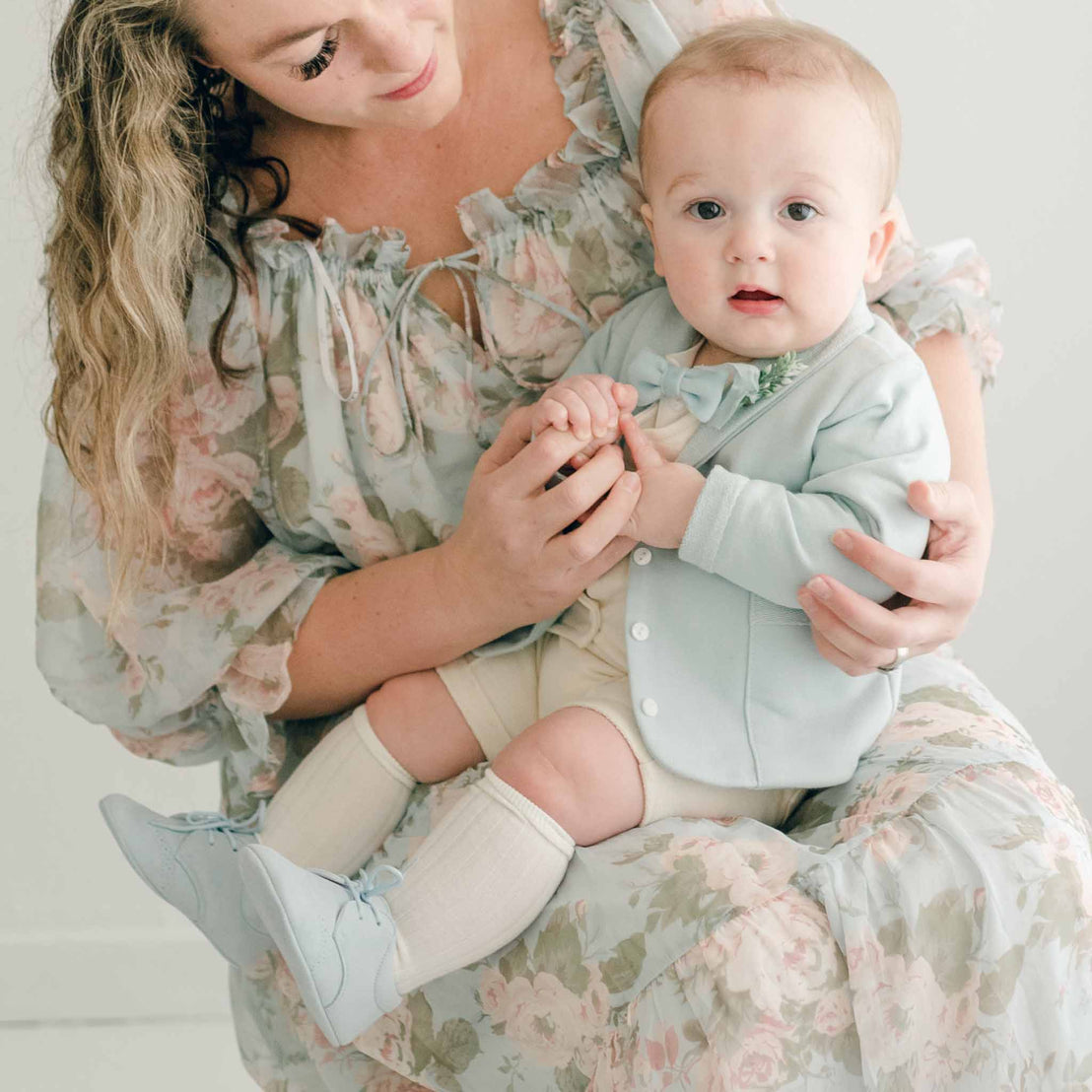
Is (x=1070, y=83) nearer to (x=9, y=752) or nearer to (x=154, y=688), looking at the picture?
(x=154, y=688)

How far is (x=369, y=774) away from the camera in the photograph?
51.9 inches

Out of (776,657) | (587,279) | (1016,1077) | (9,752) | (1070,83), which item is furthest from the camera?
(9,752)

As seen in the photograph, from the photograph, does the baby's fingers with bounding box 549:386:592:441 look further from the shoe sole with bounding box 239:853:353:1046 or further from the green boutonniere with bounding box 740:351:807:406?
the shoe sole with bounding box 239:853:353:1046

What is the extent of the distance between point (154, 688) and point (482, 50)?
735mm

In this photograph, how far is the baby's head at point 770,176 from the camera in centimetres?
112

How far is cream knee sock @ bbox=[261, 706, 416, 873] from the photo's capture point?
1.32 meters

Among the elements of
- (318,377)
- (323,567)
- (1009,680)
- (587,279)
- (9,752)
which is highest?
(587,279)

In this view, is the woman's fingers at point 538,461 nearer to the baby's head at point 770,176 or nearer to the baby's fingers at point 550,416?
the baby's fingers at point 550,416

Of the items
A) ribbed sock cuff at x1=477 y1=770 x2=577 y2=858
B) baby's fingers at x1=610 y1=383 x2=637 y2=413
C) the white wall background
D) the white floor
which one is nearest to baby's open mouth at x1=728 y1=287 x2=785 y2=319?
baby's fingers at x1=610 y1=383 x2=637 y2=413

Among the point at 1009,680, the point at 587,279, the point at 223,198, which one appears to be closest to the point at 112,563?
the point at 223,198

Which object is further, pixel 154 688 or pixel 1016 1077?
pixel 154 688

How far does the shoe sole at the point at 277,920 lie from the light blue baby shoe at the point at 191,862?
19 cm

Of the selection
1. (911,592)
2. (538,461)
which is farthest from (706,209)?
(911,592)

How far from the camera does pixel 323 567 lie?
143 cm
